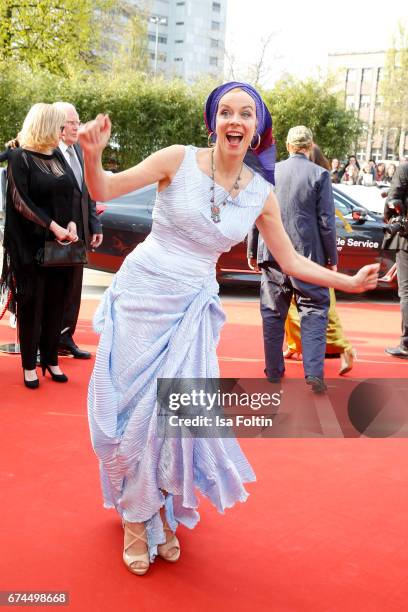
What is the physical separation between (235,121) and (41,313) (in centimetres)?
288

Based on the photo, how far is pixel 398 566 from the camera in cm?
319

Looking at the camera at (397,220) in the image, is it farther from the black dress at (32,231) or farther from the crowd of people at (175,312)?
the crowd of people at (175,312)

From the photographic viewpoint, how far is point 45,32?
2309cm

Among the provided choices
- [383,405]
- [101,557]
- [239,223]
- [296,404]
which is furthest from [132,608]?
[383,405]

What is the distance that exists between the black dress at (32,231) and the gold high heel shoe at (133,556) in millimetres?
2547

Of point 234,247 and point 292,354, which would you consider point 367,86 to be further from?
point 292,354

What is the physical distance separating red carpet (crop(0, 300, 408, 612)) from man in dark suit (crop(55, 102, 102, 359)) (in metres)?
1.45

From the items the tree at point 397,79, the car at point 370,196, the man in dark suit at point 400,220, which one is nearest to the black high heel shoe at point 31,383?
the man in dark suit at point 400,220

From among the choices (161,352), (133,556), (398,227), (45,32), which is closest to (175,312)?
(161,352)

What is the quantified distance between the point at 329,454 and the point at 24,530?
1.98m

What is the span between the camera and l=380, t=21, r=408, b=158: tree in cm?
4347

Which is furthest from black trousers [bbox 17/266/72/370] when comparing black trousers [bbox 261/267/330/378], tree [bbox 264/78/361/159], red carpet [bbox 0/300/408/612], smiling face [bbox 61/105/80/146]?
tree [bbox 264/78/361/159]

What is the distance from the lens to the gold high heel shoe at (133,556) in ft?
9.95

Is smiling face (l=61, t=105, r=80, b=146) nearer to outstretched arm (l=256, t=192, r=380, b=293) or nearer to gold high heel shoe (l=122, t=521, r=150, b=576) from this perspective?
outstretched arm (l=256, t=192, r=380, b=293)
